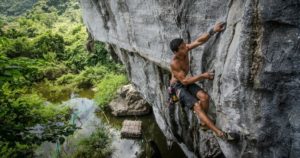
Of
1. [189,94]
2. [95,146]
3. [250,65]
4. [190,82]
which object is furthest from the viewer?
[95,146]

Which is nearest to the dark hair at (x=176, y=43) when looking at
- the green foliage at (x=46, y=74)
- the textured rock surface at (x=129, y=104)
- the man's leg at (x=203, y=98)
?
the man's leg at (x=203, y=98)

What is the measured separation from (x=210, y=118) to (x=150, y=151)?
278 inches

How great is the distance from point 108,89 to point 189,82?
512 inches

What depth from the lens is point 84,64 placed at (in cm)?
2581

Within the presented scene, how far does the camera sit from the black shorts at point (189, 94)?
5.97m

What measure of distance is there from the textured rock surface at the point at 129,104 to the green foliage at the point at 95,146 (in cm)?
238

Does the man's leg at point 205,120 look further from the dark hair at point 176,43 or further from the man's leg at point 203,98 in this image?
the dark hair at point 176,43

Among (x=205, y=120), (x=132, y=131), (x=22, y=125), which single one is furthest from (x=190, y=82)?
(x=132, y=131)

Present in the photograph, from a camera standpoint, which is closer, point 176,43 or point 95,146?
point 176,43

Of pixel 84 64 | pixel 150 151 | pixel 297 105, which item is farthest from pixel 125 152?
pixel 84 64

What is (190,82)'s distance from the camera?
5.79 m

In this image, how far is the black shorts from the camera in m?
5.97

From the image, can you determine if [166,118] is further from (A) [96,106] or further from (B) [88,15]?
(A) [96,106]

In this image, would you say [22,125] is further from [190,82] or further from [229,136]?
[229,136]
